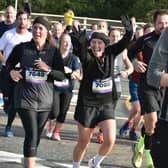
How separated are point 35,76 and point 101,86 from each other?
80cm

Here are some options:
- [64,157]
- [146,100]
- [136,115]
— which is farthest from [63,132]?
Answer: [146,100]

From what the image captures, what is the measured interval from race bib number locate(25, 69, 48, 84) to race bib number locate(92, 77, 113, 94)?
0.63 meters

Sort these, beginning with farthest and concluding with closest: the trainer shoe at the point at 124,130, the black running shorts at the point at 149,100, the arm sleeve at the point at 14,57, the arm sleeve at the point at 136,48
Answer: the trainer shoe at the point at 124,130 < the arm sleeve at the point at 136,48 < the black running shorts at the point at 149,100 < the arm sleeve at the point at 14,57

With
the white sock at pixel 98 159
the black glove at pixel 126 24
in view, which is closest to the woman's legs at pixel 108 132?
the white sock at pixel 98 159

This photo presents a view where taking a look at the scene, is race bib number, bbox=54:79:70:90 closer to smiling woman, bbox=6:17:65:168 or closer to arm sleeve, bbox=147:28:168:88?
smiling woman, bbox=6:17:65:168

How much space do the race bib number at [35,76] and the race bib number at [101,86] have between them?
2.08 ft

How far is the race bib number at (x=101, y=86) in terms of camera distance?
253 inches

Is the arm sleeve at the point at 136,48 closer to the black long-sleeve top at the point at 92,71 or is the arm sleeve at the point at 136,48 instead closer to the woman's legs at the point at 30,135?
the black long-sleeve top at the point at 92,71

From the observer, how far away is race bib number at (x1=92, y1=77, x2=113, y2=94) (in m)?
6.42

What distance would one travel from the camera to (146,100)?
688 centimetres

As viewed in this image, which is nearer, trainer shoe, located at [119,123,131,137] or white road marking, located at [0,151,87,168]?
white road marking, located at [0,151,87,168]

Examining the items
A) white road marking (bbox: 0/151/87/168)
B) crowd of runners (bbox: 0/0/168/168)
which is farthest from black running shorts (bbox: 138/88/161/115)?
white road marking (bbox: 0/151/87/168)

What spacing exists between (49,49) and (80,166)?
160cm

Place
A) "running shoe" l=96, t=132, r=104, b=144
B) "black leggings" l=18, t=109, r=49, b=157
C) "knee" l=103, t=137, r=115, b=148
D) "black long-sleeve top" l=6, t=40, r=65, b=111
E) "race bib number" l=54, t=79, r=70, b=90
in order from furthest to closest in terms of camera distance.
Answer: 1. "running shoe" l=96, t=132, r=104, b=144
2. "race bib number" l=54, t=79, r=70, b=90
3. "knee" l=103, t=137, r=115, b=148
4. "black long-sleeve top" l=6, t=40, r=65, b=111
5. "black leggings" l=18, t=109, r=49, b=157
